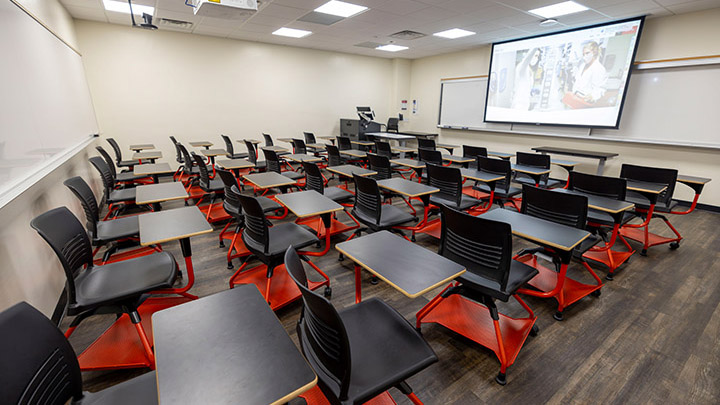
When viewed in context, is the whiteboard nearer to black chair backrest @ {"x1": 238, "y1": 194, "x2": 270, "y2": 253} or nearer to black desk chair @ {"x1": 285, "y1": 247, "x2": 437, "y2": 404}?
black chair backrest @ {"x1": 238, "y1": 194, "x2": 270, "y2": 253}

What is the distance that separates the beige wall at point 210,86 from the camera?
5930mm

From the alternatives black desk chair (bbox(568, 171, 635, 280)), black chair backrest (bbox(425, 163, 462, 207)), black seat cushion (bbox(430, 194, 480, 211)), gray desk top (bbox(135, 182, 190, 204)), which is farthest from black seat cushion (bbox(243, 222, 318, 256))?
black desk chair (bbox(568, 171, 635, 280))

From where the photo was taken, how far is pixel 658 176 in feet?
10.8

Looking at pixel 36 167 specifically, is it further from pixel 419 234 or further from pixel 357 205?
pixel 419 234

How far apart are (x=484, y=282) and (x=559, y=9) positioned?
516 centimetres

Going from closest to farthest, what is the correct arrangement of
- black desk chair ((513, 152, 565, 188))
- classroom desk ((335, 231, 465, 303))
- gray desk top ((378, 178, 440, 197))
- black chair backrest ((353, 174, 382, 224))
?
classroom desk ((335, 231, 465, 303)) → black chair backrest ((353, 174, 382, 224)) → gray desk top ((378, 178, 440, 197)) → black desk chair ((513, 152, 565, 188))

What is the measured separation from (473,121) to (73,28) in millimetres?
8792

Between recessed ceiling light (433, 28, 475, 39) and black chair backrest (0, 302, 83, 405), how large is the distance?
691cm

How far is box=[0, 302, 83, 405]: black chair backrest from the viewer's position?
0.85 m

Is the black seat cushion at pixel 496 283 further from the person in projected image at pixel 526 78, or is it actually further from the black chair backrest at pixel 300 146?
the person in projected image at pixel 526 78

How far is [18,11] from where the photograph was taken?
251 centimetres

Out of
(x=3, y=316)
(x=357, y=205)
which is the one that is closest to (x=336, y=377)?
(x=3, y=316)

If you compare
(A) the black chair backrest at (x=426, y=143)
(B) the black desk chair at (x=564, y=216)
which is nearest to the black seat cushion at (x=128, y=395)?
(B) the black desk chair at (x=564, y=216)

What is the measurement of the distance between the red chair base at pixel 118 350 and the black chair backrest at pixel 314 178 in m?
1.99
